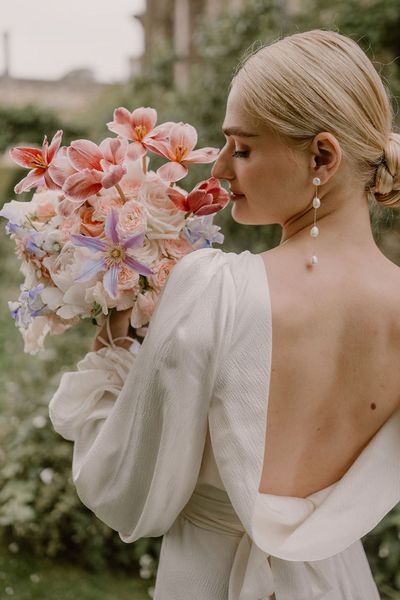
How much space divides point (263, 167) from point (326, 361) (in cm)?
40

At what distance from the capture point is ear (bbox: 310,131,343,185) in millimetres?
1311

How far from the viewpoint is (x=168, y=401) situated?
1306 millimetres

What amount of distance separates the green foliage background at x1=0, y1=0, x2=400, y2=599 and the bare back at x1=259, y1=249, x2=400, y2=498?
0.41 m

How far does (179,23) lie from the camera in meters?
14.6

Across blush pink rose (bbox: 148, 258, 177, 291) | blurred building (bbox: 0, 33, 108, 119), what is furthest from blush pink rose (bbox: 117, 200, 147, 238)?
blurred building (bbox: 0, 33, 108, 119)

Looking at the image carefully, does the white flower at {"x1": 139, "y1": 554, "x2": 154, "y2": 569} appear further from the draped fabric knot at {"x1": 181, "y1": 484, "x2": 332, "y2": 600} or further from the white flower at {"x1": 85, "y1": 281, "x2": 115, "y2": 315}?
the white flower at {"x1": 85, "y1": 281, "x2": 115, "y2": 315}

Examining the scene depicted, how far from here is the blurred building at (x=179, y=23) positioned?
35.4ft

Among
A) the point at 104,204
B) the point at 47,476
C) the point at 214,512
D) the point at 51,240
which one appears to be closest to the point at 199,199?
the point at 104,204

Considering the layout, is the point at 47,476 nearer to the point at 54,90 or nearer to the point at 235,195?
the point at 235,195

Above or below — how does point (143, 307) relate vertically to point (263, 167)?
below

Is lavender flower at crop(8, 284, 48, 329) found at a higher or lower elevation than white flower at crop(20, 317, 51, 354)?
higher

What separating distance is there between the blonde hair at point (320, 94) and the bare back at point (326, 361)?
225 mm

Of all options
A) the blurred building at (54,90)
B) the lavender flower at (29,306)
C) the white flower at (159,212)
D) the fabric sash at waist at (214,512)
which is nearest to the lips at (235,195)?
the white flower at (159,212)

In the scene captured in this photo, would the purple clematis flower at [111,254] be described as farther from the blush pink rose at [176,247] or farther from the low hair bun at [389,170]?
the low hair bun at [389,170]
